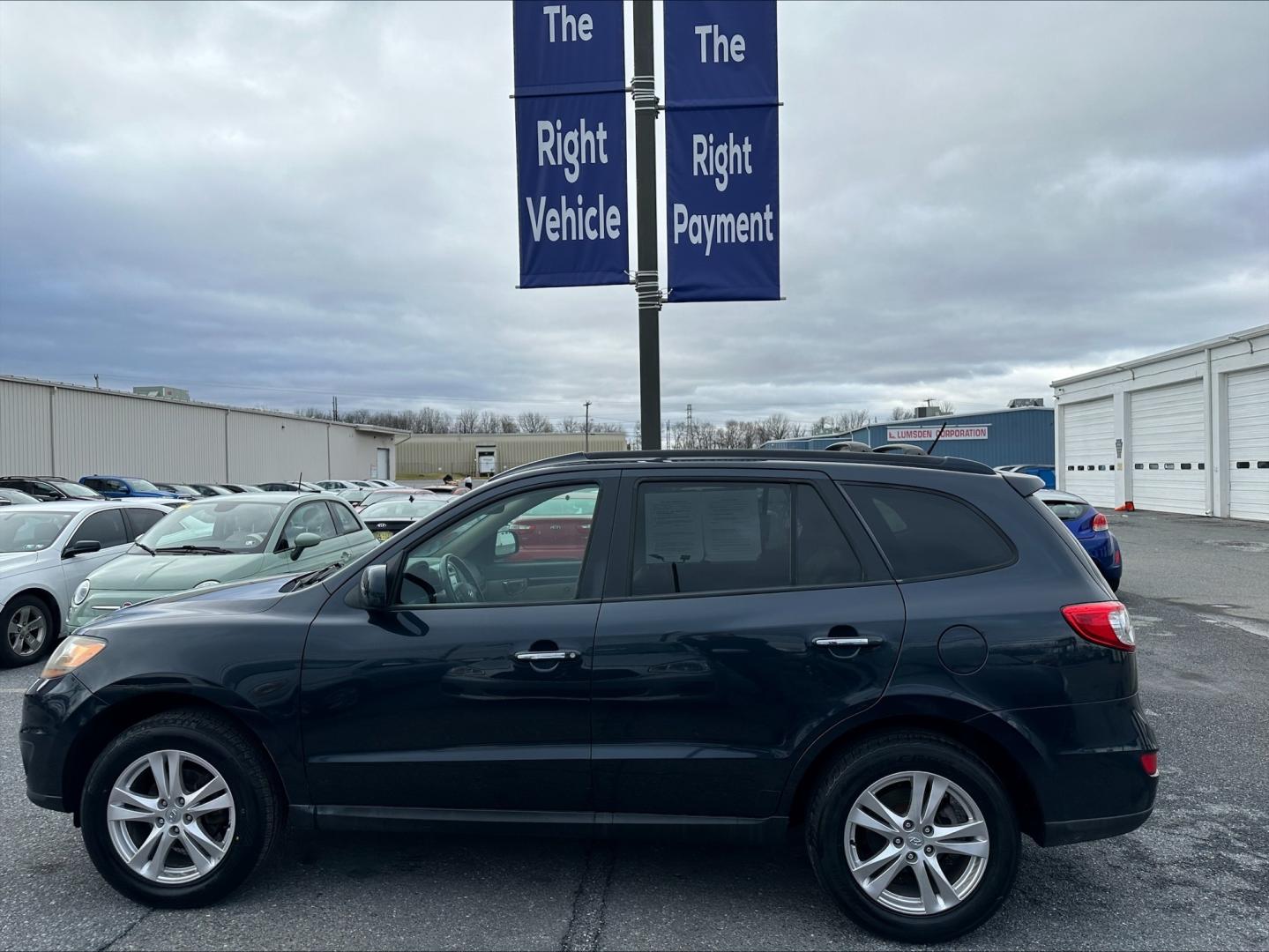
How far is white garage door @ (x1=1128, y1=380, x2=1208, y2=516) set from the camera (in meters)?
25.8

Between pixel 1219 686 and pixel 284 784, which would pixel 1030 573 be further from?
pixel 1219 686

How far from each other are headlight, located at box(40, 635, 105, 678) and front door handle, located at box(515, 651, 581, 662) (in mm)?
1779

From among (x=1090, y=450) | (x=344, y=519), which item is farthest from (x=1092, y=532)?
(x=1090, y=450)

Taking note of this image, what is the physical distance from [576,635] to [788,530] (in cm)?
94

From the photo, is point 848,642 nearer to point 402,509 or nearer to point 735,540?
point 735,540

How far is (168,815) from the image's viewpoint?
3414mm

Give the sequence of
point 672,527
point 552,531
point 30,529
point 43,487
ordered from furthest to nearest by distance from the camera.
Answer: point 43,487, point 30,529, point 552,531, point 672,527

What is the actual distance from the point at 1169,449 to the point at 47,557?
29.7 meters

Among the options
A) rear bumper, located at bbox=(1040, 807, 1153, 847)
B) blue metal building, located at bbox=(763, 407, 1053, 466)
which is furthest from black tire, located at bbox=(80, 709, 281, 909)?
blue metal building, located at bbox=(763, 407, 1053, 466)

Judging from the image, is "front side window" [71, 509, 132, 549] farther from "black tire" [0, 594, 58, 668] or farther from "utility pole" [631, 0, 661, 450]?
"utility pole" [631, 0, 661, 450]

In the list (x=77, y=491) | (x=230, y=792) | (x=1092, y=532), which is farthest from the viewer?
(x=77, y=491)

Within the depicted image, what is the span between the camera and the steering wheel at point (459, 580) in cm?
355

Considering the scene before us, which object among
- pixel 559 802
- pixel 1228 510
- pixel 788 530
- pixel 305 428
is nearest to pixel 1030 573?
pixel 788 530

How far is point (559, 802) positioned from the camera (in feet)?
11.0
